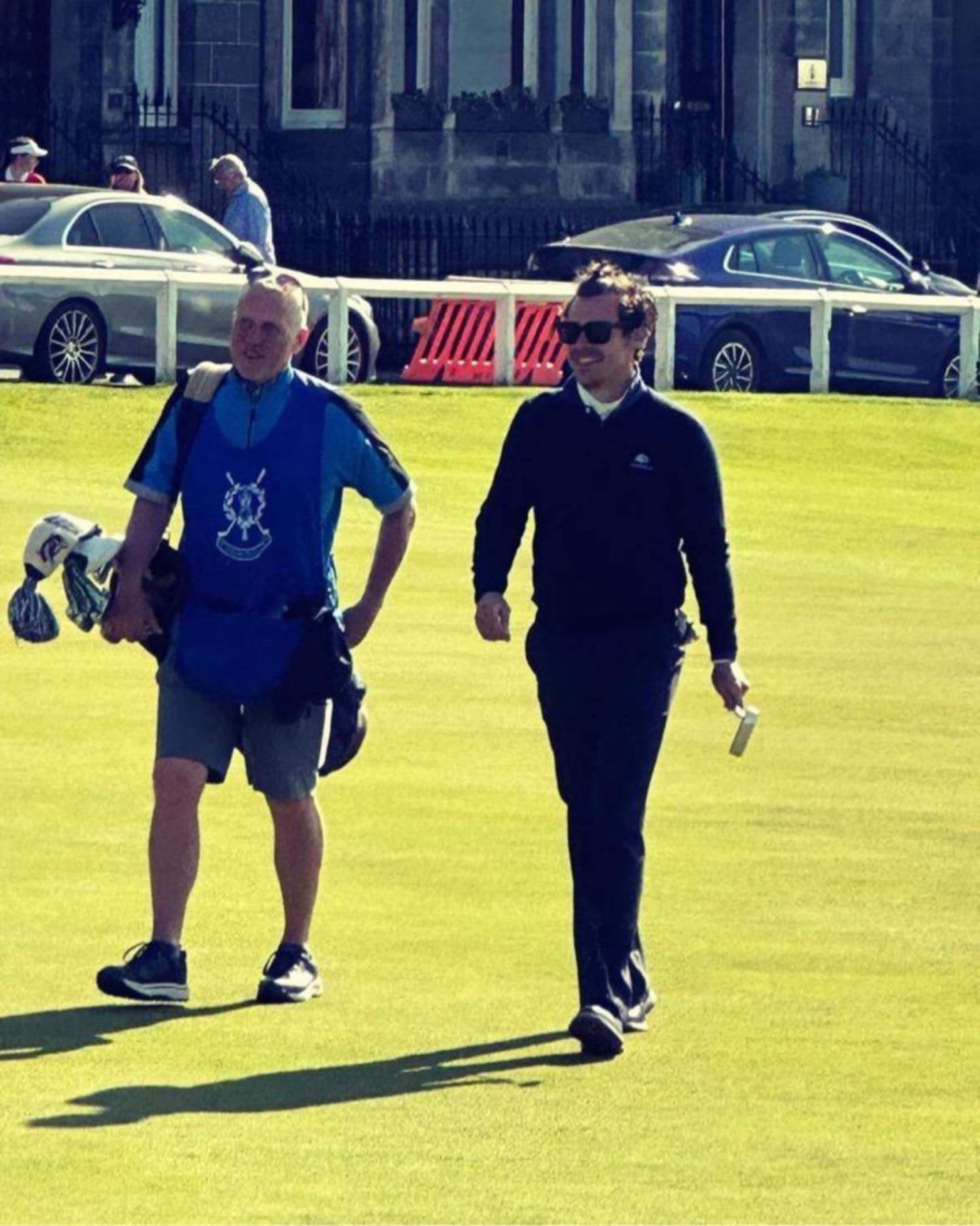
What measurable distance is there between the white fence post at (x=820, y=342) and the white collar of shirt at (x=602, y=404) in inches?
→ 778

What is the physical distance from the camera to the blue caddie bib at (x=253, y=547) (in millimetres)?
9297

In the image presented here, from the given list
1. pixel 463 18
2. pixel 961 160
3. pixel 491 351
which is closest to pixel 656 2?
pixel 463 18

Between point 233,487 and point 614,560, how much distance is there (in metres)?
0.93

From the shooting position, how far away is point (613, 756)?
9.12 meters

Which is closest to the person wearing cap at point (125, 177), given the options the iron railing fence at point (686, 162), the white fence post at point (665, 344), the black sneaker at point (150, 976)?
the white fence post at point (665, 344)

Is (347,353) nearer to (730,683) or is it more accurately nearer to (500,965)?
(500,965)

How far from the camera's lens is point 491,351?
93.6ft

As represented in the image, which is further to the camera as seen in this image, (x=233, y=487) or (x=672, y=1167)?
(x=233, y=487)

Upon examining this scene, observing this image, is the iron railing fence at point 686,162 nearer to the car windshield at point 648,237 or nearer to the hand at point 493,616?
the car windshield at point 648,237

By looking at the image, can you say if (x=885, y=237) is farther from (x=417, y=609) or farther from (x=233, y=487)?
(x=233, y=487)

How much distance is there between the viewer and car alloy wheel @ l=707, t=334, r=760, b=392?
94.3 feet

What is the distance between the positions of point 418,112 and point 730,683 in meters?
29.1

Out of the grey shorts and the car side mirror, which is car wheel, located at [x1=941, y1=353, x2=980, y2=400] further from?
the grey shorts

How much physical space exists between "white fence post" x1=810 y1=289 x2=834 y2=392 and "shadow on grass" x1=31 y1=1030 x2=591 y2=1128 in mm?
20076
